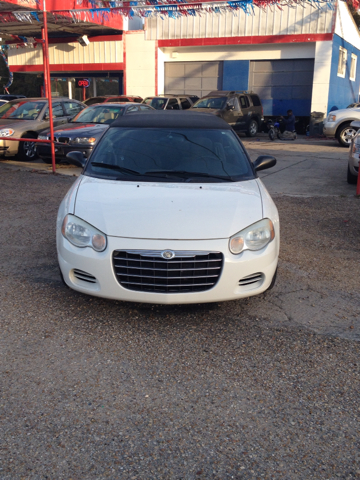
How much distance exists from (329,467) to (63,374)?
1775 mm

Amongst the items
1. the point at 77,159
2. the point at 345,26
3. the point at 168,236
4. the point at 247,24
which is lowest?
the point at 168,236

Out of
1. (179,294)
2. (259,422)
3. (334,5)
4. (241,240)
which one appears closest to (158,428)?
(259,422)

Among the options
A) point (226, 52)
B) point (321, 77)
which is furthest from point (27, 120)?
point (321, 77)

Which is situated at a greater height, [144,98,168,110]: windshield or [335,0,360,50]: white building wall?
[335,0,360,50]: white building wall

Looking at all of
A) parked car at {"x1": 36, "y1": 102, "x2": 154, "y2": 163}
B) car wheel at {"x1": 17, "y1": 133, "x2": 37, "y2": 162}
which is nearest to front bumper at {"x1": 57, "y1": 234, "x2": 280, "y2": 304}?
parked car at {"x1": 36, "y1": 102, "x2": 154, "y2": 163}

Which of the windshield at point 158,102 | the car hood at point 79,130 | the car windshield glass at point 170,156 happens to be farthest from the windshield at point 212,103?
the car windshield glass at point 170,156

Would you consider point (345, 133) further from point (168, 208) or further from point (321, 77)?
point (168, 208)

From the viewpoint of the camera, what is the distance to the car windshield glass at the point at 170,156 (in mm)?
4883

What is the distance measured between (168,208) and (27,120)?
1045 cm

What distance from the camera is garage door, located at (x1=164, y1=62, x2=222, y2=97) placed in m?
25.4

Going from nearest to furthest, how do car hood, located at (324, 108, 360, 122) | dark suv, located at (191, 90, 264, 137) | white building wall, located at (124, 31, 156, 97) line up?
car hood, located at (324, 108, 360, 122)
dark suv, located at (191, 90, 264, 137)
white building wall, located at (124, 31, 156, 97)

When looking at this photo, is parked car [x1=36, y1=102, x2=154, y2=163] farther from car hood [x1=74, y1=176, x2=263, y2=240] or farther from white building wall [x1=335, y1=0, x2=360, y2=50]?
white building wall [x1=335, y1=0, x2=360, y2=50]

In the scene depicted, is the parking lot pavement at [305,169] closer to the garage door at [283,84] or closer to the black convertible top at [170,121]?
the black convertible top at [170,121]

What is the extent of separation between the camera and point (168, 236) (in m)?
3.85
